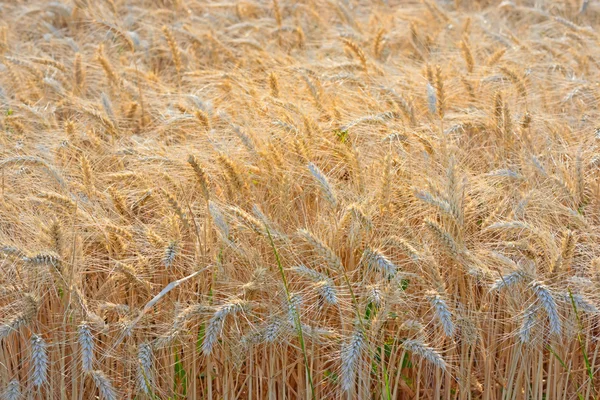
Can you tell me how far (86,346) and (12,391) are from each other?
33 cm

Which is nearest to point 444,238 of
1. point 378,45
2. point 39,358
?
point 39,358

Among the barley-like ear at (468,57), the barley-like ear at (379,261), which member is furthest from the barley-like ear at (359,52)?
the barley-like ear at (379,261)

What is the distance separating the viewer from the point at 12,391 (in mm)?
2088

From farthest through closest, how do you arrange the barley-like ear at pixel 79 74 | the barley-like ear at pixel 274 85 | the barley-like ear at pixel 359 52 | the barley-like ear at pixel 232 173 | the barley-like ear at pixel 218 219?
the barley-like ear at pixel 79 74
the barley-like ear at pixel 359 52
the barley-like ear at pixel 274 85
the barley-like ear at pixel 232 173
the barley-like ear at pixel 218 219

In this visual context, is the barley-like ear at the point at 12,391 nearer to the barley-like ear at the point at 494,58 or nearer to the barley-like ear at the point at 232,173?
the barley-like ear at the point at 232,173

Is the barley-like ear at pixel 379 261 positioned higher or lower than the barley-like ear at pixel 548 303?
higher

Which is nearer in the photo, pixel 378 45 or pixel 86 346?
pixel 86 346

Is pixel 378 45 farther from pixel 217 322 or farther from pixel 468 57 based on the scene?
pixel 217 322

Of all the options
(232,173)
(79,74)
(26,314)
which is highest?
(232,173)

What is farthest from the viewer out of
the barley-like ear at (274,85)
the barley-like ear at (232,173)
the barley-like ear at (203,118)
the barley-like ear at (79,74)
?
the barley-like ear at (79,74)

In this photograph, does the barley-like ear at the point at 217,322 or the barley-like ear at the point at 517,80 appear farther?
the barley-like ear at the point at 517,80

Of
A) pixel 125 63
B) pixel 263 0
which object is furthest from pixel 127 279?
pixel 263 0

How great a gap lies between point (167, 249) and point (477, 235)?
84 centimetres

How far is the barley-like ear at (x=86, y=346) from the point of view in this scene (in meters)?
1.89
